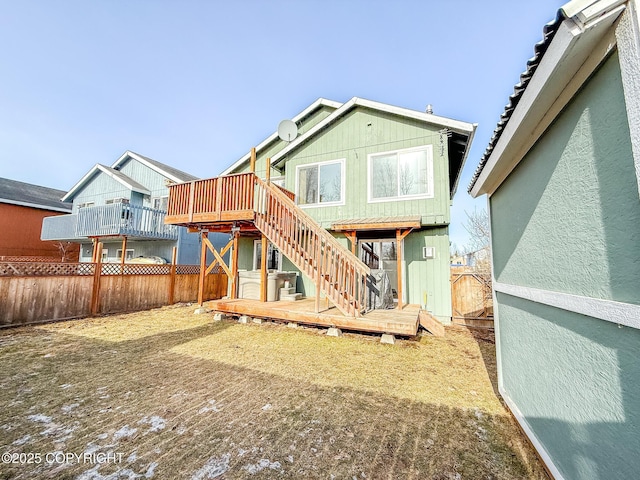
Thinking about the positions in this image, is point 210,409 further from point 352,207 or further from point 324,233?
point 352,207

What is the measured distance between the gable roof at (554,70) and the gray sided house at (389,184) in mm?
4486

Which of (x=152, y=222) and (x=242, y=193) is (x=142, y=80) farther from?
(x=242, y=193)

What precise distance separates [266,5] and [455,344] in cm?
1121

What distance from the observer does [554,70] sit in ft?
5.10

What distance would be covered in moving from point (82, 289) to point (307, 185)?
790cm

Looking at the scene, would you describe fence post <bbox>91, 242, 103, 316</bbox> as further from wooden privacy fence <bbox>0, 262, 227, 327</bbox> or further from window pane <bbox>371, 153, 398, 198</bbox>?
window pane <bbox>371, 153, 398, 198</bbox>

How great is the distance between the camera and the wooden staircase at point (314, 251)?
586 centimetres

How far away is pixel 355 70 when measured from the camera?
1171 centimetres

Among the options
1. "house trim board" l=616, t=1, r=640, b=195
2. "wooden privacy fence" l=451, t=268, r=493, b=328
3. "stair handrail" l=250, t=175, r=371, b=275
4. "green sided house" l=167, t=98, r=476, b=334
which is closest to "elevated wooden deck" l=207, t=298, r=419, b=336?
"green sided house" l=167, t=98, r=476, b=334

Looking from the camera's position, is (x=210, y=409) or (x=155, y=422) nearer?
(x=155, y=422)

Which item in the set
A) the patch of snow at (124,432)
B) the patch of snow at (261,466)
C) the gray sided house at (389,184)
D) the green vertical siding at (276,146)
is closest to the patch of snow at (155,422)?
the patch of snow at (124,432)

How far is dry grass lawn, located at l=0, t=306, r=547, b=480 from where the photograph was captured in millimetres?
Result: 2072

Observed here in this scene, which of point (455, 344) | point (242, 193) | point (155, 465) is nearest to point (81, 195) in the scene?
point (242, 193)

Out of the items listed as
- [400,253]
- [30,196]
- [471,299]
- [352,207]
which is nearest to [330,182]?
[352,207]
